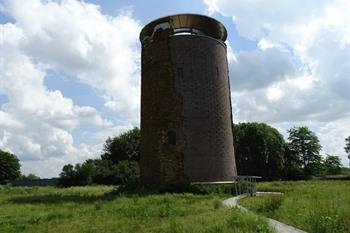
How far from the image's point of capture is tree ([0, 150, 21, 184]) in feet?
262

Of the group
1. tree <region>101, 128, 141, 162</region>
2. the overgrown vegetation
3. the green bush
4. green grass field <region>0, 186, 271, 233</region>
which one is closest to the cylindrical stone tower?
green grass field <region>0, 186, 271, 233</region>

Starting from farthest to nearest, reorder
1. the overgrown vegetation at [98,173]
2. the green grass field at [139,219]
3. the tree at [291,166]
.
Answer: the tree at [291,166] → the overgrown vegetation at [98,173] → the green grass field at [139,219]

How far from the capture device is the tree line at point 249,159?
49.3m

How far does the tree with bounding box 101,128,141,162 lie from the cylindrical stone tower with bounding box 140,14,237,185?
40.8 meters

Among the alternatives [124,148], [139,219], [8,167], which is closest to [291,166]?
[124,148]

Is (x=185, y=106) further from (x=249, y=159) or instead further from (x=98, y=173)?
(x=249, y=159)

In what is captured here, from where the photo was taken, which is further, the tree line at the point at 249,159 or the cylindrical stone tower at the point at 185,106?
the tree line at the point at 249,159

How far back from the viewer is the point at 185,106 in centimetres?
2455

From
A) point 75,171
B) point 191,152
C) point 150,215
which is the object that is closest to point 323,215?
point 150,215

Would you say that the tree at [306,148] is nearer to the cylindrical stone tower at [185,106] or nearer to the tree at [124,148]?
the tree at [124,148]

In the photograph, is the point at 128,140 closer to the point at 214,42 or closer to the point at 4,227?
the point at 214,42

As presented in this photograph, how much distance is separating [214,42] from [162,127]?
655 cm

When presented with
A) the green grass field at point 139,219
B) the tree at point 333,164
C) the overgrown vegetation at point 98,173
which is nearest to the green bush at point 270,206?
the green grass field at point 139,219

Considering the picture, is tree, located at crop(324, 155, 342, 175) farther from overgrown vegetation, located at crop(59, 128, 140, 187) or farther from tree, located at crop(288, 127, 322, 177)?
overgrown vegetation, located at crop(59, 128, 140, 187)
